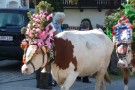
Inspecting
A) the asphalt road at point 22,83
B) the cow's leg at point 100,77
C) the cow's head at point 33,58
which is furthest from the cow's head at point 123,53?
the asphalt road at point 22,83

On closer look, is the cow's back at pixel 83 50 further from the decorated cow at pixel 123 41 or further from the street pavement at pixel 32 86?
the street pavement at pixel 32 86

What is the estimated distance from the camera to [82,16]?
36188 millimetres

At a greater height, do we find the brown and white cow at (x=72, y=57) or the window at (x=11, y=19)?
the window at (x=11, y=19)

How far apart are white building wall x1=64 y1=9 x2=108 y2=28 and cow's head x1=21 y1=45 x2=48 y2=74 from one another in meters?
28.6

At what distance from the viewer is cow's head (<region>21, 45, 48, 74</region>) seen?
22.4 feet

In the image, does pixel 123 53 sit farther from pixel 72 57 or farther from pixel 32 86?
pixel 32 86

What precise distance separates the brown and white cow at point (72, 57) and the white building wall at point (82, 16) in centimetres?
2756

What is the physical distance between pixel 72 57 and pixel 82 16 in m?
29.0

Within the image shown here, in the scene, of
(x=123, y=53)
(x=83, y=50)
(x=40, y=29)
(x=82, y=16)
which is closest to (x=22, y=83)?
(x=123, y=53)

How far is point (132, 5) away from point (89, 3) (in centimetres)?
2646

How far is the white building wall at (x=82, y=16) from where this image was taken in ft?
117

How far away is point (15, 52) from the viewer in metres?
12.9

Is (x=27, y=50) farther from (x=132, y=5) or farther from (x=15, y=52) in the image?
(x=15, y=52)

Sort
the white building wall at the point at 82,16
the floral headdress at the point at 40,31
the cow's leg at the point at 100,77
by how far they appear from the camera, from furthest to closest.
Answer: the white building wall at the point at 82,16
the cow's leg at the point at 100,77
the floral headdress at the point at 40,31
